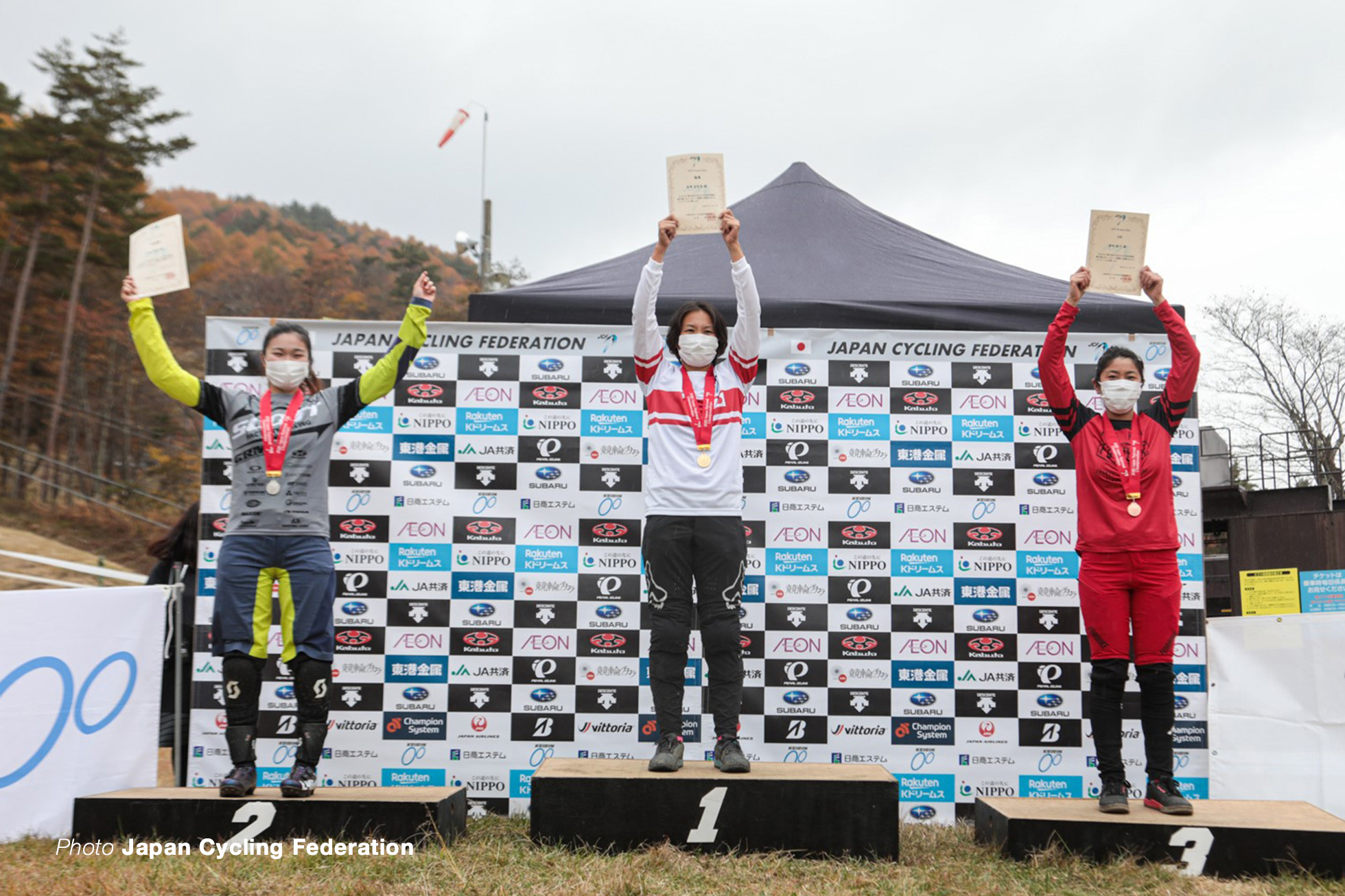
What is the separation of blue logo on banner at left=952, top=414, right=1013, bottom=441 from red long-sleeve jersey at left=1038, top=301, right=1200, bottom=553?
0.91m

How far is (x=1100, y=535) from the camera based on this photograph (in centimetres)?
329

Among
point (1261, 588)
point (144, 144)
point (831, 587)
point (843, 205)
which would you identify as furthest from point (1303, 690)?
point (144, 144)

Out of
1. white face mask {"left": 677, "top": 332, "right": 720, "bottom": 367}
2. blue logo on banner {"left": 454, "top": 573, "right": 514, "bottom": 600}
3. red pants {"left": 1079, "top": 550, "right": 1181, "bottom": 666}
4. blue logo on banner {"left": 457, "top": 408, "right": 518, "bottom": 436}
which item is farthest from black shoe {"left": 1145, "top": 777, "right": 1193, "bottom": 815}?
blue logo on banner {"left": 457, "top": 408, "right": 518, "bottom": 436}

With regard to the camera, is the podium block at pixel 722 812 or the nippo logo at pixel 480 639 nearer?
the podium block at pixel 722 812

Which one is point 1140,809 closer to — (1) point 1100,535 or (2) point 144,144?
Answer: (1) point 1100,535

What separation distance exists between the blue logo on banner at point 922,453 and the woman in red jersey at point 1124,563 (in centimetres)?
104

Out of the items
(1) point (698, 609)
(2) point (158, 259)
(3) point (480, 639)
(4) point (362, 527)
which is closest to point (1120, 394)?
(1) point (698, 609)

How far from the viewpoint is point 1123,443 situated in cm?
338

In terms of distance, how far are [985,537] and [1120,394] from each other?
1256 mm

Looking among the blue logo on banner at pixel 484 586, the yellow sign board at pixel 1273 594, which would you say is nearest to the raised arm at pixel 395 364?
the blue logo on banner at pixel 484 586

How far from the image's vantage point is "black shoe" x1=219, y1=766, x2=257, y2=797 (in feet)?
10.1

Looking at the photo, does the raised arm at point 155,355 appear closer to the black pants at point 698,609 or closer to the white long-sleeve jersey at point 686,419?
the white long-sleeve jersey at point 686,419

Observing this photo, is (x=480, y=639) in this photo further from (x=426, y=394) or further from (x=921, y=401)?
(x=921, y=401)

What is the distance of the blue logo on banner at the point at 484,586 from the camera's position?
4.38 m
